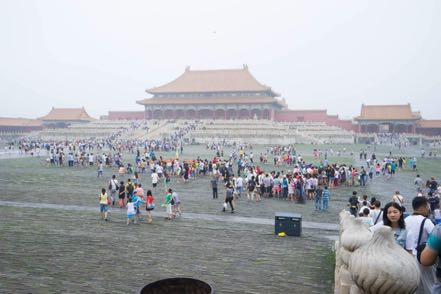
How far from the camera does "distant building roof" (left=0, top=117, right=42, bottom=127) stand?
7715cm

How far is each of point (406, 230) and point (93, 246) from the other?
796cm

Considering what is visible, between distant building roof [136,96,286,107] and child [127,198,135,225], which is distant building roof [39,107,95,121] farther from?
child [127,198,135,225]

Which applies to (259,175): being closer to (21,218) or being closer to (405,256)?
(21,218)

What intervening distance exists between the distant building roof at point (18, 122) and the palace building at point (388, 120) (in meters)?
67.0

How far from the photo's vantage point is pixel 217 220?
13.3 meters

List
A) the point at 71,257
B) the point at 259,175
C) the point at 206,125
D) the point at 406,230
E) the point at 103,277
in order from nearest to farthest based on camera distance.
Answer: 1. the point at 406,230
2. the point at 103,277
3. the point at 71,257
4. the point at 259,175
5. the point at 206,125

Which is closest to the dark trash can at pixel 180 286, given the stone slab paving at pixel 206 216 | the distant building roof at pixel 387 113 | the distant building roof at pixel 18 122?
the stone slab paving at pixel 206 216

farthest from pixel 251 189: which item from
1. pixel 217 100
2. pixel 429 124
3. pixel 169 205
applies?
pixel 429 124

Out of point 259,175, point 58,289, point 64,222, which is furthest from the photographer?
point 259,175

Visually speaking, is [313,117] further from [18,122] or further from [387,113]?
[18,122]

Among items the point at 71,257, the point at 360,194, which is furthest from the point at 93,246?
the point at 360,194

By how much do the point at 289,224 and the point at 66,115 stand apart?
264 feet

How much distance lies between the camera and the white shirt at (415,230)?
4.78 meters

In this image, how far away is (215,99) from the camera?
74.8 meters
